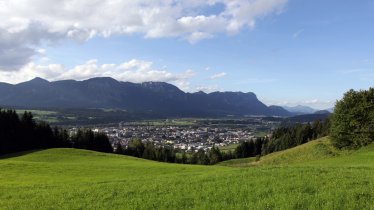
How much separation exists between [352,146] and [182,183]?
191 feet

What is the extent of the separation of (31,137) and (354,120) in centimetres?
7974

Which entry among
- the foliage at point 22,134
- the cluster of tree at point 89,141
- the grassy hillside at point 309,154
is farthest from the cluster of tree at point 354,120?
the cluster of tree at point 89,141

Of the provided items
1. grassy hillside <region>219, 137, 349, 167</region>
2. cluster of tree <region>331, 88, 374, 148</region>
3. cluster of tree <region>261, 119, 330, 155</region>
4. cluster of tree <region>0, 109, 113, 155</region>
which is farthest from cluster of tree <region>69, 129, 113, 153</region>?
cluster of tree <region>331, 88, 374, 148</region>

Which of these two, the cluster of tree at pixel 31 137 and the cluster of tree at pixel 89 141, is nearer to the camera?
the cluster of tree at pixel 31 137

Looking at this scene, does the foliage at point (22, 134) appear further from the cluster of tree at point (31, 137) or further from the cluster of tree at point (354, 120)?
the cluster of tree at point (354, 120)

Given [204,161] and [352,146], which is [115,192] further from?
[204,161]

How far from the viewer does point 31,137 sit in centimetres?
10444

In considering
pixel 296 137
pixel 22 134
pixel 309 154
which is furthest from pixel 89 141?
pixel 296 137

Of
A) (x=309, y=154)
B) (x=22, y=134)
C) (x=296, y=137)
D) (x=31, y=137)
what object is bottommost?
(x=296, y=137)

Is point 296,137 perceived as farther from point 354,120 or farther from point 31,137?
point 31,137

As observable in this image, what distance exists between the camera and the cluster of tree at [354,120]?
2793 inches

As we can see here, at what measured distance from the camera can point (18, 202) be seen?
809 inches

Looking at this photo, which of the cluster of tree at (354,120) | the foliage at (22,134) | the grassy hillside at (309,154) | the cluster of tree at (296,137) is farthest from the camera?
the cluster of tree at (296,137)

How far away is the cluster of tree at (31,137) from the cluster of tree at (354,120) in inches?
2971
